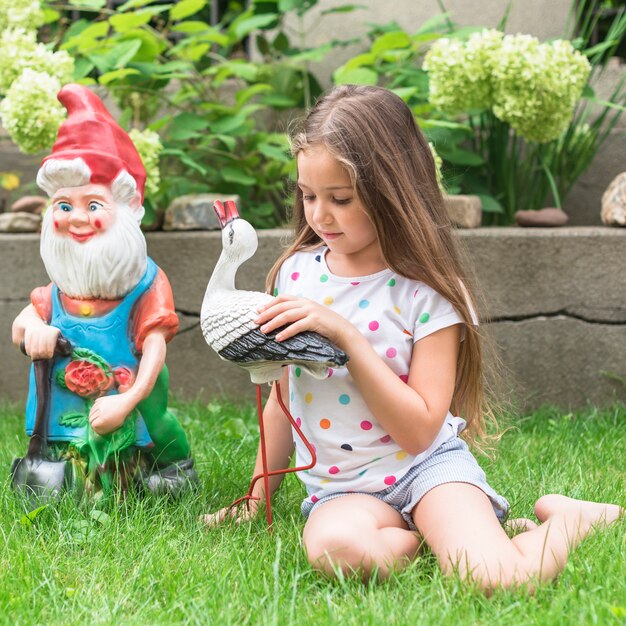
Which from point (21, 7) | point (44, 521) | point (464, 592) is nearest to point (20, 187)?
point (21, 7)

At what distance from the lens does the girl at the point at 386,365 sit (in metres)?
1.91

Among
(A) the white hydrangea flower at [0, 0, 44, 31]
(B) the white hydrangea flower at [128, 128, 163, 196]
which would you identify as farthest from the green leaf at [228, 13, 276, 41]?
(A) the white hydrangea flower at [0, 0, 44, 31]

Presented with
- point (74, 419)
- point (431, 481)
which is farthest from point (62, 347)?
point (431, 481)

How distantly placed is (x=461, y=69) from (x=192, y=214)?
115cm

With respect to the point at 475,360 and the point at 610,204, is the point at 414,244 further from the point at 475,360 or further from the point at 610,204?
the point at 610,204

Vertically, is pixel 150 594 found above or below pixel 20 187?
above

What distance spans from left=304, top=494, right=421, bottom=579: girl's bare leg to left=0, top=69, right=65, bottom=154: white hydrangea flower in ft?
6.00

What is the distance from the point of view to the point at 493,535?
6.15ft

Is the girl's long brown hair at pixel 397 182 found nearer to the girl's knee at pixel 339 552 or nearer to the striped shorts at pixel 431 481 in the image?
the striped shorts at pixel 431 481

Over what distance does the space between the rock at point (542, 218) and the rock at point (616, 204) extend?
0.54 ft

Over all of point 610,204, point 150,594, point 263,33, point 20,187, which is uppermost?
point 263,33

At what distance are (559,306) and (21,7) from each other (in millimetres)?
2393

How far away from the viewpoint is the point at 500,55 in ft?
11.1

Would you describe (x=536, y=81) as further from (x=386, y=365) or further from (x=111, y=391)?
(x=111, y=391)
